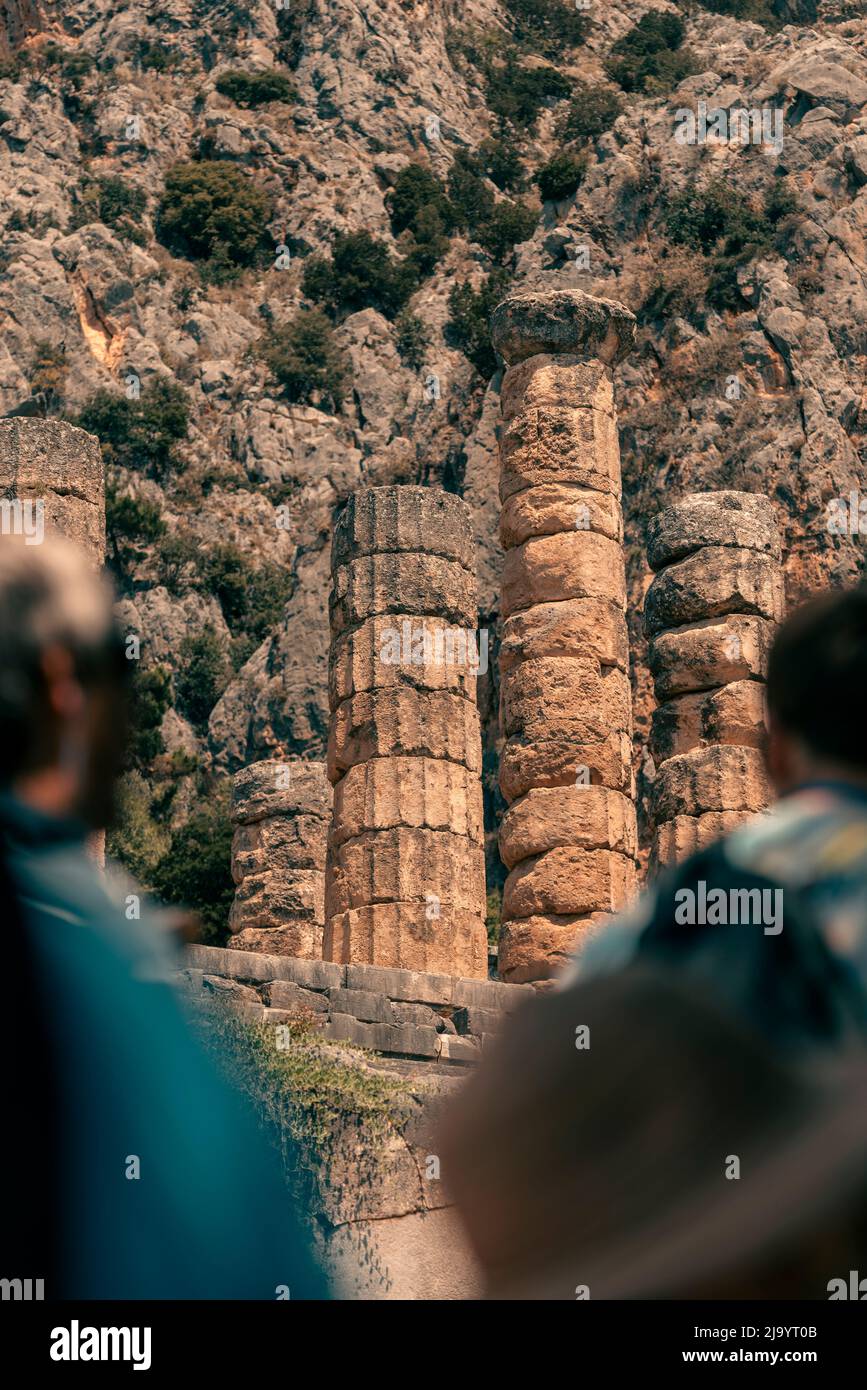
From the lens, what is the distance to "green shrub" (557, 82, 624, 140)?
4950 centimetres

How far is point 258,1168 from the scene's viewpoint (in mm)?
1983

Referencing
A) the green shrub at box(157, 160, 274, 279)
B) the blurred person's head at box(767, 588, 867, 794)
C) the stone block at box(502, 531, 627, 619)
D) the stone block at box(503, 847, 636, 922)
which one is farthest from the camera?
the green shrub at box(157, 160, 274, 279)

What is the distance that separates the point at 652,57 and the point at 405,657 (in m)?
40.5

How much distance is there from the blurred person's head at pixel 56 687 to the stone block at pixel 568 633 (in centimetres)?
1399

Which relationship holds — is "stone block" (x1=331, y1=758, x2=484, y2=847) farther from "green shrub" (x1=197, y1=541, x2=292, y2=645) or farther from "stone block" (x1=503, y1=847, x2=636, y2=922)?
"green shrub" (x1=197, y1=541, x2=292, y2=645)

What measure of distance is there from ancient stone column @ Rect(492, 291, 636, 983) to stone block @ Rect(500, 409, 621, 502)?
12mm

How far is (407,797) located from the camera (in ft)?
51.3

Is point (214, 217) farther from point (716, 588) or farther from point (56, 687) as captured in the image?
point (56, 687)

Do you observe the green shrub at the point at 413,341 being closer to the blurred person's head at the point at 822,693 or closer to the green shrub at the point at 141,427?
the green shrub at the point at 141,427

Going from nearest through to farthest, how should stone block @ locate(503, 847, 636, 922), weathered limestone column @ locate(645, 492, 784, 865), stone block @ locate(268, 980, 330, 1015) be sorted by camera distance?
stone block @ locate(268, 980, 330, 1015) → stone block @ locate(503, 847, 636, 922) → weathered limestone column @ locate(645, 492, 784, 865)

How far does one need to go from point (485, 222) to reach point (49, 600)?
48403 mm

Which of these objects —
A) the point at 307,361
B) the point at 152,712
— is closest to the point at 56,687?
the point at 152,712

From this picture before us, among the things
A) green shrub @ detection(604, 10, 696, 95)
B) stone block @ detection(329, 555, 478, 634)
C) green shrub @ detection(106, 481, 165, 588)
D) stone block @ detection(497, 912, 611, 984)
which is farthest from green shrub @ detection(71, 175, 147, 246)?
stone block @ detection(497, 912, 611, 984)

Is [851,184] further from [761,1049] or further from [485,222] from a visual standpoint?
[761,1049]
